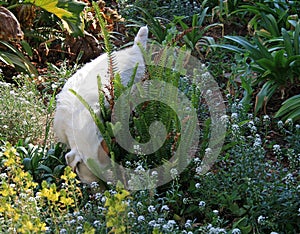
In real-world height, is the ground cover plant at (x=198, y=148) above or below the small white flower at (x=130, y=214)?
below

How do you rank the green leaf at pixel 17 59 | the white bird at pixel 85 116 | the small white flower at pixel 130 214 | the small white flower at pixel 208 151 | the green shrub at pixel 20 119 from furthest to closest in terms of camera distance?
the green leaf at pixel 17 59, the green shrub at pixel 20 119, the white bird at pixel 85 116, the small white flower at pixel 208 151, the small white flower at pixel 130 214

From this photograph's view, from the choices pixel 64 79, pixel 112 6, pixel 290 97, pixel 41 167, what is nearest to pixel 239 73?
pixel 290 97

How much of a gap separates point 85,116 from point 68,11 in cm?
213

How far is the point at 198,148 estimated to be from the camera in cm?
384

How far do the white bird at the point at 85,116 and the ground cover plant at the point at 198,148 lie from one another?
96mm

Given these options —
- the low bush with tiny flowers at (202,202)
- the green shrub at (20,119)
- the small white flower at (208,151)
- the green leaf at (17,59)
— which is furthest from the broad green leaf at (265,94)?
the green leaf at (17,59)

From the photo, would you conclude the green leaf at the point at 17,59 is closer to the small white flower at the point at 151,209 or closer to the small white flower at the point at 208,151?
the small white flower at the point at 208,151

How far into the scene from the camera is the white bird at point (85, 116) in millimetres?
3777

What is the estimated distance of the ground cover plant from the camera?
3.06 metres

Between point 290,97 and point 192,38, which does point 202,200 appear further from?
point 192,38

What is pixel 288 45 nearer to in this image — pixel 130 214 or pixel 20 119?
pixel 20 119

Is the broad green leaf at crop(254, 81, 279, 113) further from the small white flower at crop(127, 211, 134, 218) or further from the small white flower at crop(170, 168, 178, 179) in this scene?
the small white flower at crop(127, 211, 134, 218)

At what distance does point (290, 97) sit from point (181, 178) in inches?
56.3

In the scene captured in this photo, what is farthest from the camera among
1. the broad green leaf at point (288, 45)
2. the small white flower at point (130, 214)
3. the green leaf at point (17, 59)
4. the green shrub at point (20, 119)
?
the green leaf at point (17, 59)
